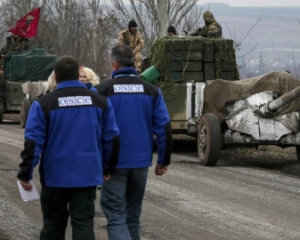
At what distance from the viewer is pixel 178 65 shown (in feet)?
55.5

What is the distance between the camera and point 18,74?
2702 cm

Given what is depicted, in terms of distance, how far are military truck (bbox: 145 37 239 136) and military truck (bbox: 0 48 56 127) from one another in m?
9.76

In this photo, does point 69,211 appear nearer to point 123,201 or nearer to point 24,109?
point 123,201

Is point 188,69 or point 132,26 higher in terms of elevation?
point 132,26

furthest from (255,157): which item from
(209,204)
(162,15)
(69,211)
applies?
(162,15)

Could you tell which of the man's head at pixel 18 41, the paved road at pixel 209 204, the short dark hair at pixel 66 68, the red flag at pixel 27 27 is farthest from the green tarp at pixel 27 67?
the short dark hair at pixel 66 68

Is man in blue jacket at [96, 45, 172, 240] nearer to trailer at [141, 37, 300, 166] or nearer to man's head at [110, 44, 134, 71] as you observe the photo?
man's head at [110, 44, 134, 71]

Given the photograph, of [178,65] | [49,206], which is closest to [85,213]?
[49,206]

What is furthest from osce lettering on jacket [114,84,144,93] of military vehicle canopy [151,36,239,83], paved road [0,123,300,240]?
military vehicle canopy [151,36,239,83]

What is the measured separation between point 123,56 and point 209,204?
390 cm

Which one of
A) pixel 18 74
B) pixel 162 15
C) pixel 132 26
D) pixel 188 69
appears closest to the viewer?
pixel 188 69

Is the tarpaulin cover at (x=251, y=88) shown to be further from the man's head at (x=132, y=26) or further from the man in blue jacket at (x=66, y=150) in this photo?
the man in blue jacket at (x=66, y=150)

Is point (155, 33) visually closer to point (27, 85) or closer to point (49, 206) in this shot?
point (27, 85)

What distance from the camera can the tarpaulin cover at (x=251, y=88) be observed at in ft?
47.9
